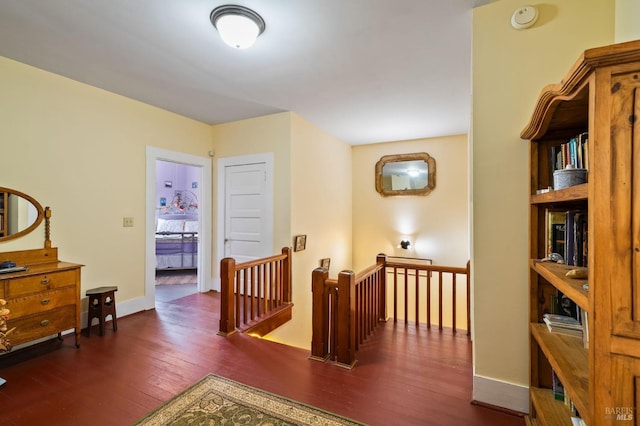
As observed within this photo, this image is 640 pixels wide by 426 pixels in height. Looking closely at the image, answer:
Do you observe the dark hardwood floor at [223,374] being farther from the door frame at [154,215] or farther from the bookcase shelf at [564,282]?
the bookcase shelf at [564,282]

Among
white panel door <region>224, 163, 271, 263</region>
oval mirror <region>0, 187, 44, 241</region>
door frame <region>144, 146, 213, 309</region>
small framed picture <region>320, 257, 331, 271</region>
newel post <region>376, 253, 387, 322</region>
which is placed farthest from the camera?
small framed picture <region>320, 257, 331, 271</region>

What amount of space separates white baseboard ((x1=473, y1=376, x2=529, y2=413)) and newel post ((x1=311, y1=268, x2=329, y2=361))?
1.12 metres

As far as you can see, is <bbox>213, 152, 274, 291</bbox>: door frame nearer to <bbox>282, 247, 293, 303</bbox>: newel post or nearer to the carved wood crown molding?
<bbox>282, 247, 293, 303</bbox>: newel post

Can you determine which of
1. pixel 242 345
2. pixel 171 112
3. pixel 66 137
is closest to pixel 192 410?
pixel 242 345

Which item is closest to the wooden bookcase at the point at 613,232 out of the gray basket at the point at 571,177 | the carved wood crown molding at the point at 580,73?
the carved wood crown molding at the point at 580,73

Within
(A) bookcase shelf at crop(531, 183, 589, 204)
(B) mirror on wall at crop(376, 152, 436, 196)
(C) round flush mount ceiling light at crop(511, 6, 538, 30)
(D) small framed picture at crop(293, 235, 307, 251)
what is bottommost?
(D) small framed picture at crop(293, 235, 307, 251)

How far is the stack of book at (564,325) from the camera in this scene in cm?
139

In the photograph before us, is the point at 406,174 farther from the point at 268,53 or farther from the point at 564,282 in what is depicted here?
the point at 564,282

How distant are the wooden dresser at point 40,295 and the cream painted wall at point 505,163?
3237mm

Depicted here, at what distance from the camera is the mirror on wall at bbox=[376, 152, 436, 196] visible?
16.1 feet

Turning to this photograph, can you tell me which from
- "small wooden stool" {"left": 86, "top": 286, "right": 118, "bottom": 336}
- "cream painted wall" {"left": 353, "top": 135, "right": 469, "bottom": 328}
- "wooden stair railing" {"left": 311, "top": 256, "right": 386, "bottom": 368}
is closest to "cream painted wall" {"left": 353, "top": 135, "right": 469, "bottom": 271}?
"cream painted wall" {"left": 353, "top": 135, "right": 469, "bottom": 328}

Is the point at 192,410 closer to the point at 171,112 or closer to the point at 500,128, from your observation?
the point at 500,128

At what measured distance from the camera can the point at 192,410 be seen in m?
1.70

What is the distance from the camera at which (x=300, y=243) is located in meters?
3.83
